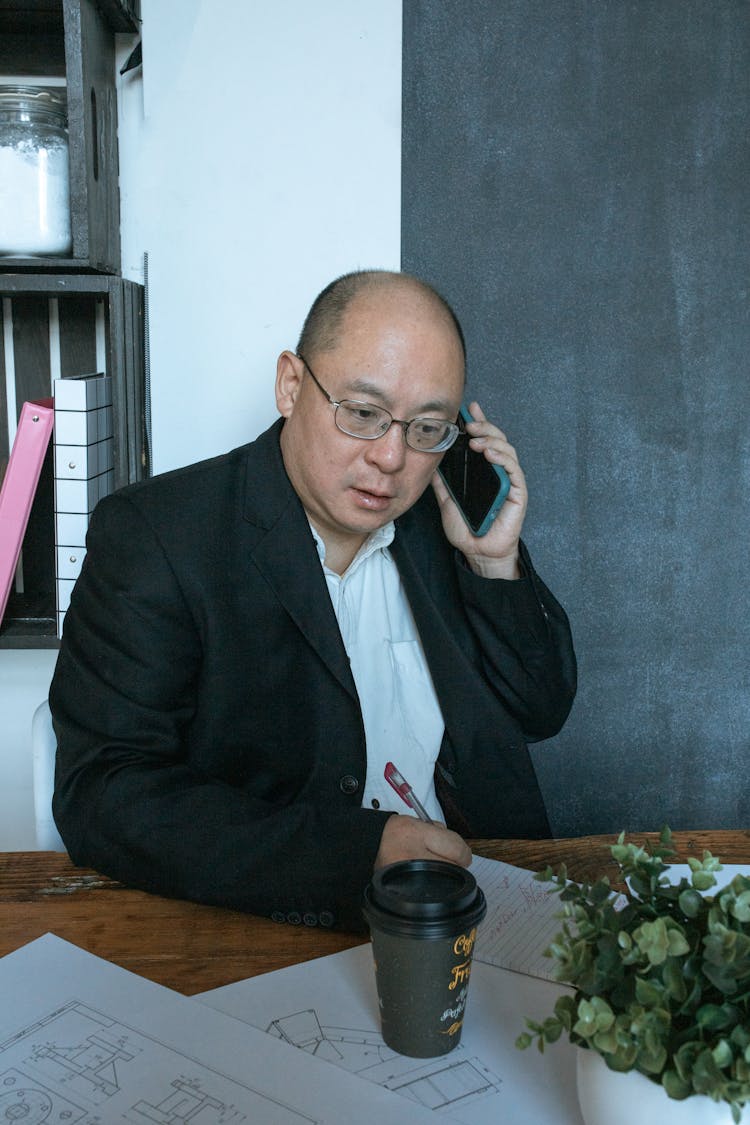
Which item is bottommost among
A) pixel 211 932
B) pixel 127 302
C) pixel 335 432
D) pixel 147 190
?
pixel 211 932

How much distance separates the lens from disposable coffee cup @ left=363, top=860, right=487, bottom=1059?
0.75 meters

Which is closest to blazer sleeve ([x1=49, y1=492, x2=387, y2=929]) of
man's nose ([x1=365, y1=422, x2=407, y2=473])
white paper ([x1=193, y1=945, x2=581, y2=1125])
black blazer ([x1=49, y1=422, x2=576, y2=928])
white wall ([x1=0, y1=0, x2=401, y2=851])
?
black blazer ([x1=49, y1=422, x2=576, y2=928])

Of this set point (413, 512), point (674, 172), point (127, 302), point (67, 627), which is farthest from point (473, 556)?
point (674, 172)

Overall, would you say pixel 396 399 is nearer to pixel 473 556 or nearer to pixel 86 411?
pixel 473 556

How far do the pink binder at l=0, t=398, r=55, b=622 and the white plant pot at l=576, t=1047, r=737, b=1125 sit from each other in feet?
4.59

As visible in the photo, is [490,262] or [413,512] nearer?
[413,512]

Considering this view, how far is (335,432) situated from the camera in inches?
56.0

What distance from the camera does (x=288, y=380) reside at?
4.98 ft

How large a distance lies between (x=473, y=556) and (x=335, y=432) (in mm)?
364

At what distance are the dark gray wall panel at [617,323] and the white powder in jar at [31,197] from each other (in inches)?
26.0

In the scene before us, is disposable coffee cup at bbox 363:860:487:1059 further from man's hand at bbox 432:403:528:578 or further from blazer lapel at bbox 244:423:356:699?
man's hand at bbox 432:403:528:578

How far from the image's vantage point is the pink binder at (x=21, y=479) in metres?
1.74

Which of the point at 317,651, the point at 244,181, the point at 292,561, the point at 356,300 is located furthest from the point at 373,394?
the point at 244,181

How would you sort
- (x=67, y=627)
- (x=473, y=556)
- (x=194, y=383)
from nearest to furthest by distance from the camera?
1. (x=67, y=627)
2. (x=473, y=556)
3. (x=194, y=383)
